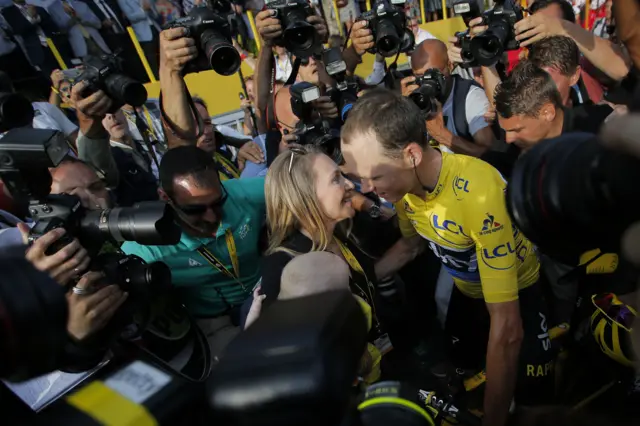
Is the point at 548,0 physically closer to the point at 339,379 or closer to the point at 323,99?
the point at 323,99

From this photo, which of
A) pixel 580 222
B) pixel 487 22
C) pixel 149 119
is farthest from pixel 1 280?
pixel 149 119

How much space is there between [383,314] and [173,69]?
1815mm

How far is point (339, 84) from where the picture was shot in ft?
10.6

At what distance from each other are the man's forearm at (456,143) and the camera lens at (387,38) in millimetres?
680

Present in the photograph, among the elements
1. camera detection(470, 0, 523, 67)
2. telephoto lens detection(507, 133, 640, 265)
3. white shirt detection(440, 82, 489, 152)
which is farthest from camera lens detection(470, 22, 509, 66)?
telephoto lens detection(507, 133, 640, 265)

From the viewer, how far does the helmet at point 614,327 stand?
2.02m

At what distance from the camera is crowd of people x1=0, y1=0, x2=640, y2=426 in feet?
6.15

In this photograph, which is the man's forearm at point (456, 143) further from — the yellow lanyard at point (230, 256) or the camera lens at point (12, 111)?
the camera lens at point (12, 111)

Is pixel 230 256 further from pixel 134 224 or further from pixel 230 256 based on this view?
pixel 134 224

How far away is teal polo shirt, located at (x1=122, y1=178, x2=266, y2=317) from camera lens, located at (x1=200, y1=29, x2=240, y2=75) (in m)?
0.74

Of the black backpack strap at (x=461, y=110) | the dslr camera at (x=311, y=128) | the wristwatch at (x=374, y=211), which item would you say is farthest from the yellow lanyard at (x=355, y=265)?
the black backpack strap at (x=461, y=110)

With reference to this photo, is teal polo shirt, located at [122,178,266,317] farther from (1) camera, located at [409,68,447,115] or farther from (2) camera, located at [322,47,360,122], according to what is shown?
(1) camera, located at [409,68,447,115]

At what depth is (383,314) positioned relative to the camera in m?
2.74

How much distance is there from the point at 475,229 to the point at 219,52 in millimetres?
1509
